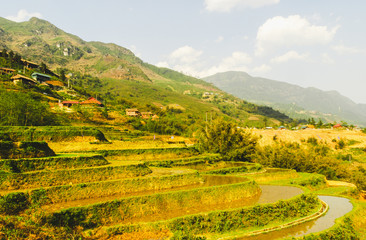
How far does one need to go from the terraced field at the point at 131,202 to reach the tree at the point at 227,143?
17.0 m

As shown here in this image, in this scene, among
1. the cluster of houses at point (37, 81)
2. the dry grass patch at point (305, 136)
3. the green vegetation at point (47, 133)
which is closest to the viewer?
the green vegetation at point (47, 133)

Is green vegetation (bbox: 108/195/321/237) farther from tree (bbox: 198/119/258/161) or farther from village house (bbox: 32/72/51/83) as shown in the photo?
village house (bbox: 32/72/51/83)

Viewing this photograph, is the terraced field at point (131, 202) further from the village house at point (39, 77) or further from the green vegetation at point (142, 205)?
the village house at point (39, 77)

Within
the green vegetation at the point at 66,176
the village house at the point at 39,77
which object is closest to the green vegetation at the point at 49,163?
the green vegetation at the point at 66,176

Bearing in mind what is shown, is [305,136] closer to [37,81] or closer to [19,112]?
[19,112]

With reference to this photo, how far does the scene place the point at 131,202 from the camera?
525 inches

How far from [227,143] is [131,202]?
2693 centimetres

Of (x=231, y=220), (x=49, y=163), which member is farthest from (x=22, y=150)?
(x=231, y=220)

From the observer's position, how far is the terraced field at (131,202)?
11.1 meters

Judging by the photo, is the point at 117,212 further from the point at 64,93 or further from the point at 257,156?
the point at 64,93

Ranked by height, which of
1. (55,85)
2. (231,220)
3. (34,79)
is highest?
A: (34,79)

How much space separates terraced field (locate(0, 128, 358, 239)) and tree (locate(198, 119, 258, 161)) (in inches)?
Answer: 669

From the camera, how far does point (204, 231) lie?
12219 millimetres

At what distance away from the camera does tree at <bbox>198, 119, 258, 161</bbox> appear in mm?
37406
